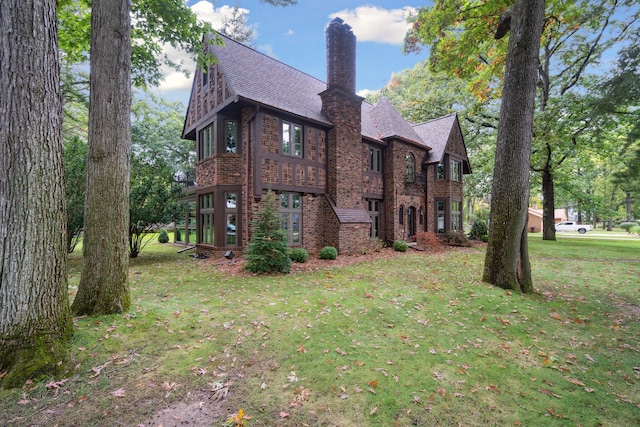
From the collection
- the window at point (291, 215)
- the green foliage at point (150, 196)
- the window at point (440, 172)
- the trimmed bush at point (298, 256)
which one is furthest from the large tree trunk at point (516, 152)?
the window at point (440, 172)

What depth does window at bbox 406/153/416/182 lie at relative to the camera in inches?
679

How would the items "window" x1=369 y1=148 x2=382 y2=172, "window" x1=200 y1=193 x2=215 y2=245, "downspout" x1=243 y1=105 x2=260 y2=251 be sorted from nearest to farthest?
"downspout" x1=243 y1=105 x2=260 y2=251 < "window" x1=200 y1=193 x2=215 y2=245 < "window" x1=369 y1=148 x2=382 y2=172

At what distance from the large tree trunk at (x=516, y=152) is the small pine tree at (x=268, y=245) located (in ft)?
18.9

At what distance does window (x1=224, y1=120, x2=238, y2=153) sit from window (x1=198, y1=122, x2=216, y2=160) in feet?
1.98

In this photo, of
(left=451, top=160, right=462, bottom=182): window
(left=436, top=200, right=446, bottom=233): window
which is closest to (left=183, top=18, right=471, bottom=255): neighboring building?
(left=436, top=200, right=446, bottom=233): window

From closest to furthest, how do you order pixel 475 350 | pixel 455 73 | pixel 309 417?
1. pixel 309 417
2. pixel 475 350
3. pixel 455 73

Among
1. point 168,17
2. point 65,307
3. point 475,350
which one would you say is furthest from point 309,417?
point 168,17

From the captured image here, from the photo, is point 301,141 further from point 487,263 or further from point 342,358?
point 342,358

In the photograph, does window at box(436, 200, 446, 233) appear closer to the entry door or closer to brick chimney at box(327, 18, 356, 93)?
the entry door

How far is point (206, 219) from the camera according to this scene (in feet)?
42.2

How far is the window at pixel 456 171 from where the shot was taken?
63.7 feet

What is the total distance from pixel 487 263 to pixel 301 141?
848cm

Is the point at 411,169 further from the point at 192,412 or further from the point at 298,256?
the point at 192,412

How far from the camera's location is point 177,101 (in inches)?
1185
